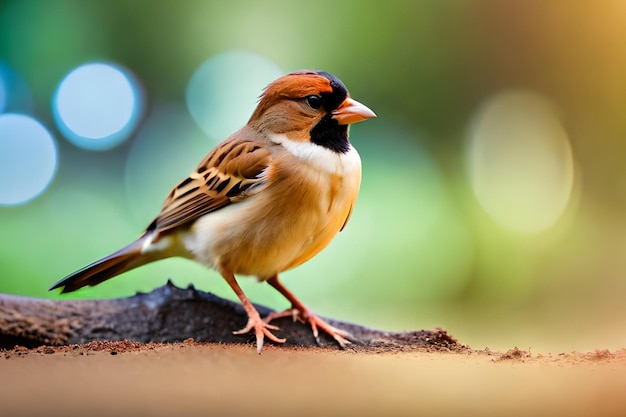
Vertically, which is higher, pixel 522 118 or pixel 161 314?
pixel 522 118

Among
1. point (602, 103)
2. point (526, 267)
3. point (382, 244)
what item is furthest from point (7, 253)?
point (602, 103)

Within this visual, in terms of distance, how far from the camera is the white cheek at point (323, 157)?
7.22ft

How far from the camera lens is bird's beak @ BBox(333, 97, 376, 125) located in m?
2.19

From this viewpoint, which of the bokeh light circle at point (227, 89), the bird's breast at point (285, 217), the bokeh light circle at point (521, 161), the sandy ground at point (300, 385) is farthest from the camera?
the bokeh light circle at point (227, 89)

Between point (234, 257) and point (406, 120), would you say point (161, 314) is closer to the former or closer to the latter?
point (234, 257)

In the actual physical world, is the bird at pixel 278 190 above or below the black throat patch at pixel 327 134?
below

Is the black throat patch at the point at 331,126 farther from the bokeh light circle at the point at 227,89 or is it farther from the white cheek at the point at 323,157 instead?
the bokeh light circle at the point at 227,89

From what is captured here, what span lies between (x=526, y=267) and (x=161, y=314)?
1746mm

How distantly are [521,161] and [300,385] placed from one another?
6.11 ft

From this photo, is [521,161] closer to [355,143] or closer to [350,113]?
[355,143]

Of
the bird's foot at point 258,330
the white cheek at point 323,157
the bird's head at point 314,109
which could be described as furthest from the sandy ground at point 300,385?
the bird's head at point 314,109

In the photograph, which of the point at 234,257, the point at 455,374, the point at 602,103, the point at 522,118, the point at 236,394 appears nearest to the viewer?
the point at 236,394

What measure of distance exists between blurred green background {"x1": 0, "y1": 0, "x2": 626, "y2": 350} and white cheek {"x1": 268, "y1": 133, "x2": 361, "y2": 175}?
2.79 ft

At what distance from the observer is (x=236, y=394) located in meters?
1.68
